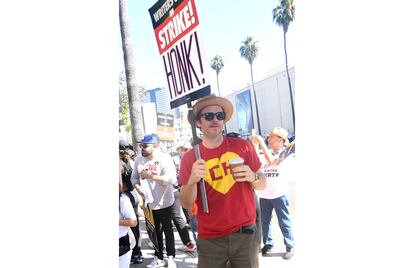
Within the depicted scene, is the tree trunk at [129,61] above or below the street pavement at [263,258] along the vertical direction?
above

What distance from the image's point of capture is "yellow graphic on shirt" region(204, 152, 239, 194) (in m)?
1.89

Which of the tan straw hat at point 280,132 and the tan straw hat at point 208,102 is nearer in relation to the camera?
the tan straw hat at point 208,102

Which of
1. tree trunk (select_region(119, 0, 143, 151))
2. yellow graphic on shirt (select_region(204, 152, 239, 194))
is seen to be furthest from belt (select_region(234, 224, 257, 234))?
tree trunk (select_region(119, 0, 143, 151))

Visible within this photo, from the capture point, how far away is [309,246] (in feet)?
6.66

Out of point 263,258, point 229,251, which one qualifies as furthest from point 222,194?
point 263,258

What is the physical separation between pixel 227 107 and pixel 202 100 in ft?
0.54

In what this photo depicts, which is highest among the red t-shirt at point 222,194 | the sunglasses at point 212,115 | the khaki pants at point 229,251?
the sunglasses at point 212,115

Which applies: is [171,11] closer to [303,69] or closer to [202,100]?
[202,100]

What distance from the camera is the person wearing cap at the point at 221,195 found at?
188 cm

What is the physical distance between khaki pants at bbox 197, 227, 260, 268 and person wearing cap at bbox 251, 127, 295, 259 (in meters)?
1.39

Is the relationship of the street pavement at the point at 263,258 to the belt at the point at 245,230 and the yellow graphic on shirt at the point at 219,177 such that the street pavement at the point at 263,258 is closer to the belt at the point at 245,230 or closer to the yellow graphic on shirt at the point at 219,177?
the belt at the point at 245,230

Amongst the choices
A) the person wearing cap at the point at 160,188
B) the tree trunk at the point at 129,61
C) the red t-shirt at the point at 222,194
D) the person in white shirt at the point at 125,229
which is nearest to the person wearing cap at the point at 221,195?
the red t-shirt at the point at 222,194

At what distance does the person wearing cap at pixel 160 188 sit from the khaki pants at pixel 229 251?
1.33m

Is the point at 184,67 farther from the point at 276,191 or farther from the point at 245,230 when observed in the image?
the point at 276,191
